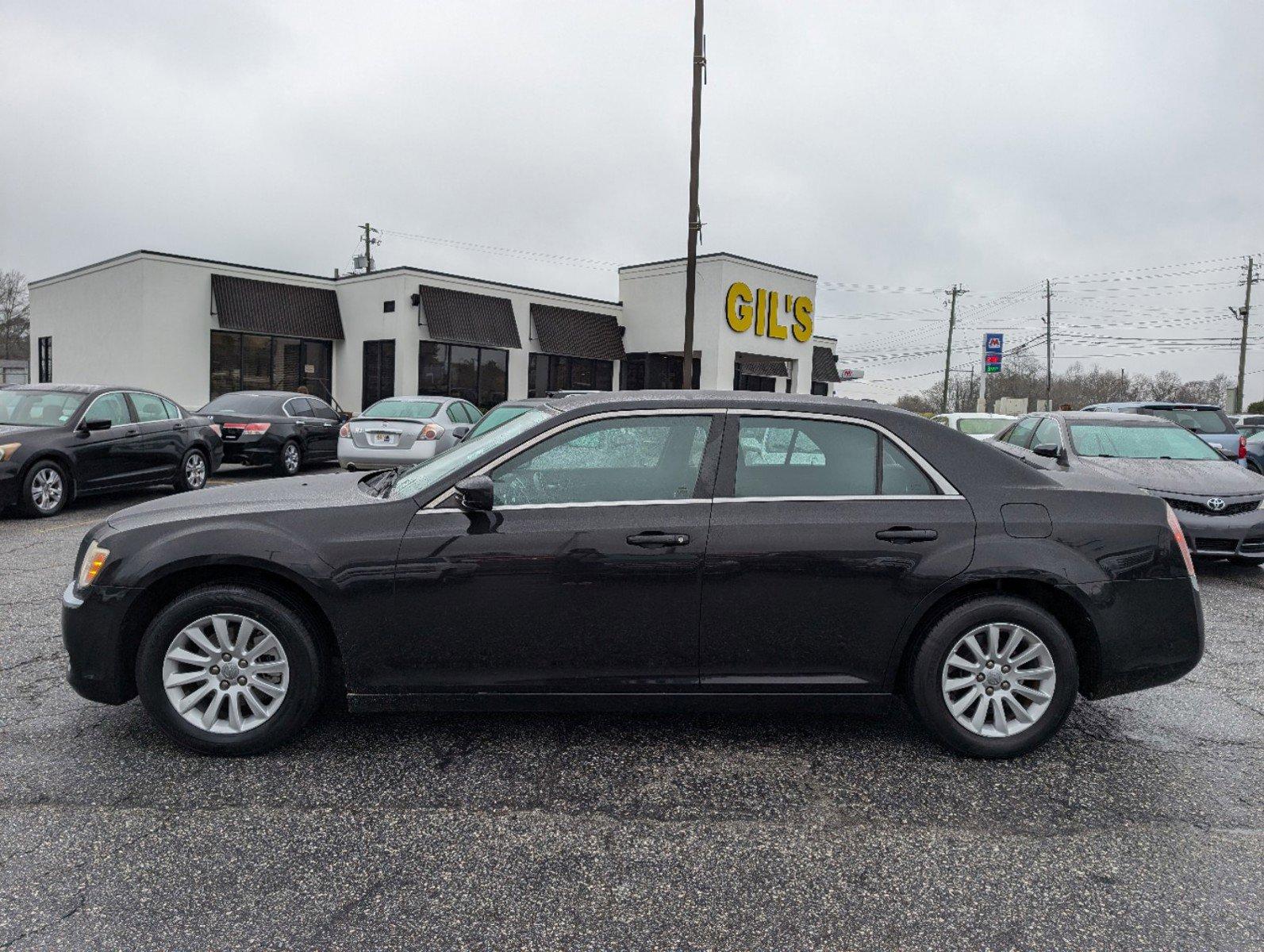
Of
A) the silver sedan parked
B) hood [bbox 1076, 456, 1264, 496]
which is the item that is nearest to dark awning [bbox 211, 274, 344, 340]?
the silver sedan parked

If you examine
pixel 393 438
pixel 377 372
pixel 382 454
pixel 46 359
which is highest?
pixel 46 359

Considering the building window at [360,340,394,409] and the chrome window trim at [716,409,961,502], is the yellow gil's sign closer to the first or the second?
the building window at [360,340,394,409]

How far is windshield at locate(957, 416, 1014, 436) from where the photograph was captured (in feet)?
48.2

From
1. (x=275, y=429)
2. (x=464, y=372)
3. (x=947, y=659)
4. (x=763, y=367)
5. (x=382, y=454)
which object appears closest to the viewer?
(x=947, y=659)

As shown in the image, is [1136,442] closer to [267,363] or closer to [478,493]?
[478,493]

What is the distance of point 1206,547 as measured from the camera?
7.48 meters

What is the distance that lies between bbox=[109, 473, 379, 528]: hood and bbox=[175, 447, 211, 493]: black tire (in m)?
8.10

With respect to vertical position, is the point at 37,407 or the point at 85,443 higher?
the point at 37,407

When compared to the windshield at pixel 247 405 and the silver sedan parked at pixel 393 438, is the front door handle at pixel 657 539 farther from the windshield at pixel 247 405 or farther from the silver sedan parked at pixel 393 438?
the windshield at pixel 247 405

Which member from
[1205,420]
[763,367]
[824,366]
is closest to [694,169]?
[1205,420]

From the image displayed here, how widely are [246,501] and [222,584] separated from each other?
0.37m

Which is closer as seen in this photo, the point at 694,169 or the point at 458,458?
the point at 458,458

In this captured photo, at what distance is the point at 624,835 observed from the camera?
295 centimetres

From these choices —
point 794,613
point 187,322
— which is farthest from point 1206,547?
point 187,322
